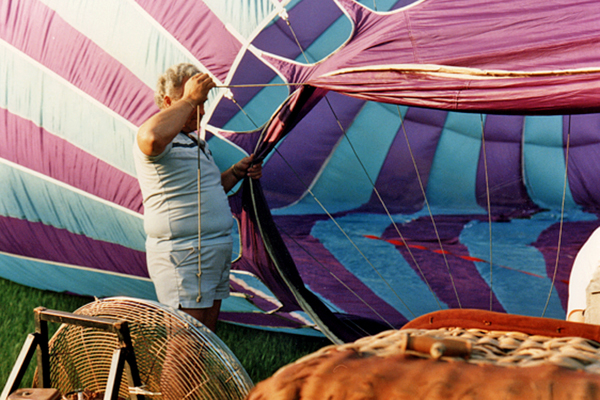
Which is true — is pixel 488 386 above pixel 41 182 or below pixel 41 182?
above

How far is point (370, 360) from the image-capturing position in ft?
1.98

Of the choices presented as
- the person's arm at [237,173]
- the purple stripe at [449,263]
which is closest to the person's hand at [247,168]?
the person's arm at [237,173]

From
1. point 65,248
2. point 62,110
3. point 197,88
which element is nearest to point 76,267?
point 65,248

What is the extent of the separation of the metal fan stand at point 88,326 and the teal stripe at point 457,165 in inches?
121

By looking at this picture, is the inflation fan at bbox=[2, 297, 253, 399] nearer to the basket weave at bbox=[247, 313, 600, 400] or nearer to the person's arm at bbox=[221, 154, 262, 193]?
the basket weave at bbox=[247, 313, 600, 400]

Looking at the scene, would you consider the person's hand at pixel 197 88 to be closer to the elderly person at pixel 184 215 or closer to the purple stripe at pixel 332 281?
the elderly person at pixel 184 215

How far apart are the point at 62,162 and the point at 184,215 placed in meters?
1.22

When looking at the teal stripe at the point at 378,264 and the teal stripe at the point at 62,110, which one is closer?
the teal stripe at the point at 62,110

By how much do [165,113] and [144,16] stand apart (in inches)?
40.5

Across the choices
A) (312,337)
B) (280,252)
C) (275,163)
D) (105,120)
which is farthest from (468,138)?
(105,120)

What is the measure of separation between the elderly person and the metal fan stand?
1.34ft

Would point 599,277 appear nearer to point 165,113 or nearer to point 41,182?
point 165,113

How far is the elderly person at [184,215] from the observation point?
1.62 metres

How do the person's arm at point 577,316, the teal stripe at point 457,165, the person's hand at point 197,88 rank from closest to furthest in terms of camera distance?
the person's arm at point 577,316, the person's hand at point 197,88, the teal stripe at point 457,165
